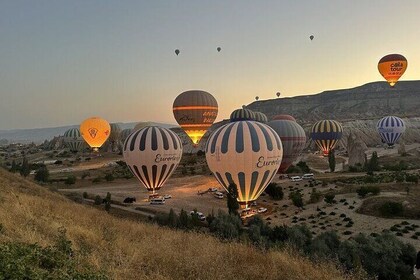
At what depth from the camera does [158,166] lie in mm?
38781

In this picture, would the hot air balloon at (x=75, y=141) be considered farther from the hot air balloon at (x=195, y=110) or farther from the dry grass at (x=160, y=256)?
the dry grass at (x=160, y=256)

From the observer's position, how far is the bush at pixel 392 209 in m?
29.3

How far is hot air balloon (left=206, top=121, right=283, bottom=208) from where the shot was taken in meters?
30.0

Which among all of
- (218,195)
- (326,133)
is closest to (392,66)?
(326,133)

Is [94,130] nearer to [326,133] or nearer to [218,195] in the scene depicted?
[326,133]

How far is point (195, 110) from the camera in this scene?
6725 cm

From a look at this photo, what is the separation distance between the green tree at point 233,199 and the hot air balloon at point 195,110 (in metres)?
38.2

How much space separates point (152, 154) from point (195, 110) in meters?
30.2

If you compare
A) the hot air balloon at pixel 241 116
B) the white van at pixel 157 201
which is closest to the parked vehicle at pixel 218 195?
the white van at pixel 157 201

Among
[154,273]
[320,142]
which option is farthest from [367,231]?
[320,142]

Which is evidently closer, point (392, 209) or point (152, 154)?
point (392, 209)

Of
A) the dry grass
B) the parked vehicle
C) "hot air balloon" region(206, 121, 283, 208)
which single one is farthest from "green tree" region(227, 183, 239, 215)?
the dry grass

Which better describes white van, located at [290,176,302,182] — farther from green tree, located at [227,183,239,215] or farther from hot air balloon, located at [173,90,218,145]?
hot air balloon, located at [173,90,218,145]

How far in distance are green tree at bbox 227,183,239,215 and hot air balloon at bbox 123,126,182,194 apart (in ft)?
35.2
